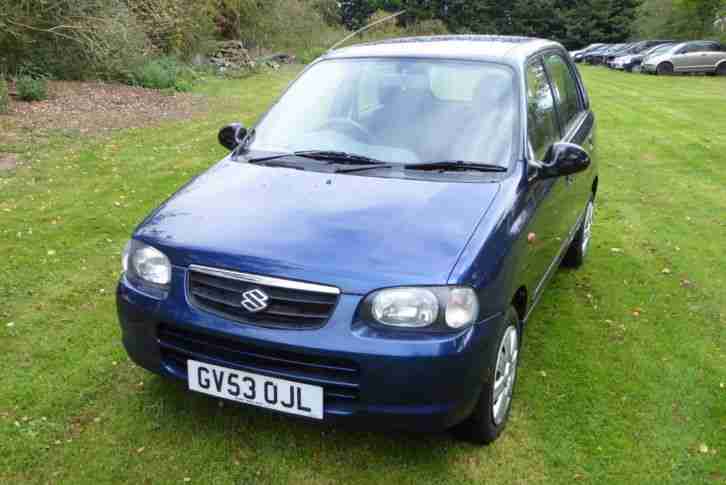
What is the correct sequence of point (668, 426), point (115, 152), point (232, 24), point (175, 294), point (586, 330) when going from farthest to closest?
1. point (232, 24)
2. point (115, 152)
3. point (586, 330)
4. point (668, 426)
5. point (175, 294)

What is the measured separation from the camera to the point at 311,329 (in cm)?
262

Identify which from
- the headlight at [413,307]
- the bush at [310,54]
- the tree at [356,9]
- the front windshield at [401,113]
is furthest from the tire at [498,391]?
the tree at [356,9]

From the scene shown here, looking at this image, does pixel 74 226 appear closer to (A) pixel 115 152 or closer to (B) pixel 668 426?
(A) pixel 115 152

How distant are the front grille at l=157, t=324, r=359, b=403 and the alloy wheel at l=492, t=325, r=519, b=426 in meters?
0.76

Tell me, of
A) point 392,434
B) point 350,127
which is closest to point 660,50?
point 350,127

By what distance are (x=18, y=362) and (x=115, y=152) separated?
6106 mm

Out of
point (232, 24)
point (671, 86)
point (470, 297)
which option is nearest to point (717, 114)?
point (671, 86)

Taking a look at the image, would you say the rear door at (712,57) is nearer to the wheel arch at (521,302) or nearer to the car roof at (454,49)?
the car roof at (454,49)

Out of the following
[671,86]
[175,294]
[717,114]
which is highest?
[175,294]

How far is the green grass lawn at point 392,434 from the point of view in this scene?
303 centimetres

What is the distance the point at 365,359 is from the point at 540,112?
2236 millimetres

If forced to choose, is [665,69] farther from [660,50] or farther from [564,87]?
[564,87]

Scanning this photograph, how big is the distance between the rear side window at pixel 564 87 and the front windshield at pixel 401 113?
3.26ft

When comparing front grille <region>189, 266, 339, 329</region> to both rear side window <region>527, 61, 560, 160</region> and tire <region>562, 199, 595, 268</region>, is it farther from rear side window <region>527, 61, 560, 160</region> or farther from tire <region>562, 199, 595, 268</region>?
tire <region>562, 199, 595, 268</region>
